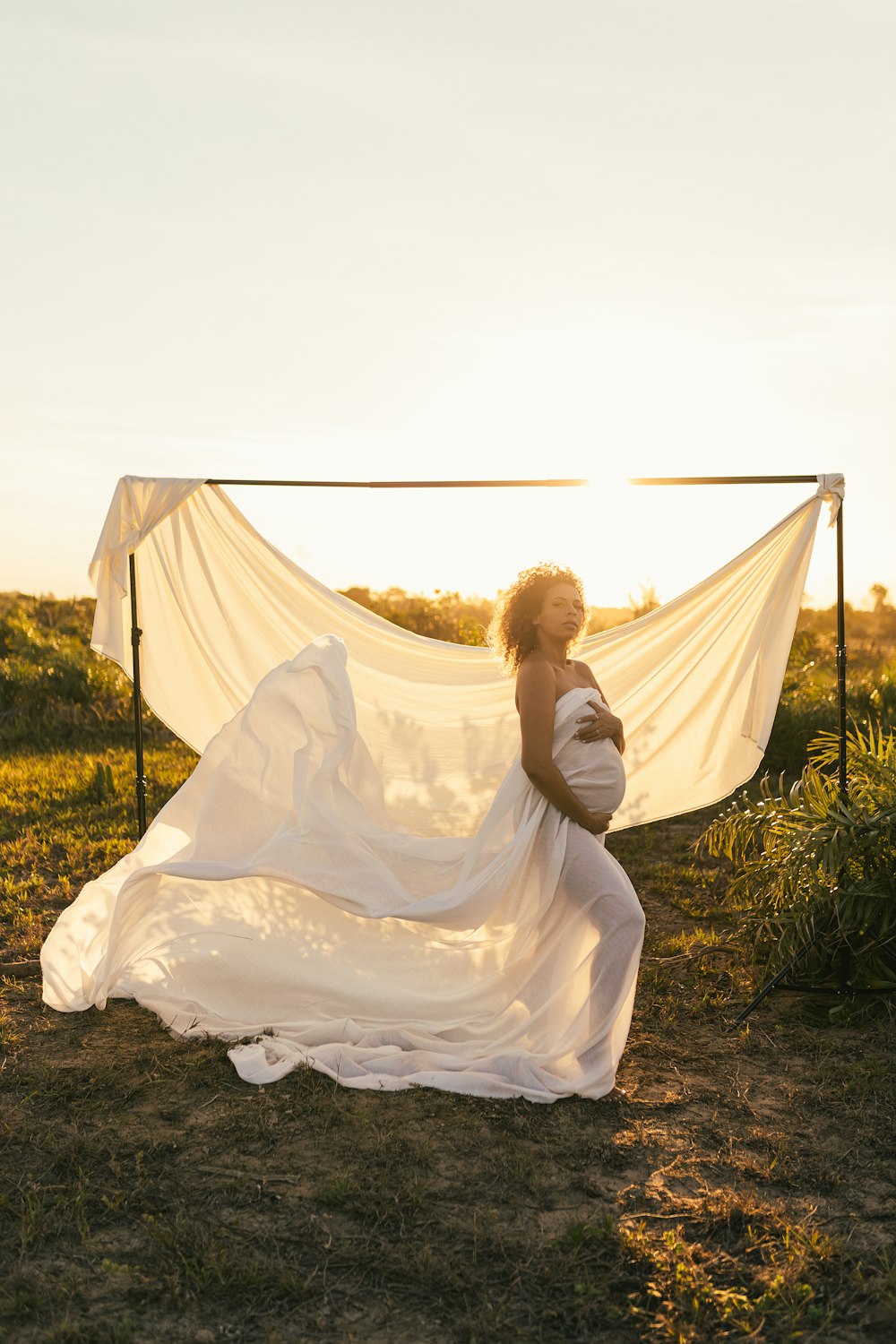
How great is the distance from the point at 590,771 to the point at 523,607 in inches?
25.9

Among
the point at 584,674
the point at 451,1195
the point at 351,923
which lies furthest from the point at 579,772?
the point at 451,1195

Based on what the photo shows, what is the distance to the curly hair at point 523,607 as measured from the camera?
13.1 feet

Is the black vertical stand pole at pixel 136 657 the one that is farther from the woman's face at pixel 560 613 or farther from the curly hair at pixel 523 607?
the woman's face at pixel 560 613

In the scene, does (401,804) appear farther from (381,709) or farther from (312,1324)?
(312,1324)

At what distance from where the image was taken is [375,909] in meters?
3.89

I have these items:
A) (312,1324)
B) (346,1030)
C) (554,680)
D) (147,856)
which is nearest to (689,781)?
(554,680)

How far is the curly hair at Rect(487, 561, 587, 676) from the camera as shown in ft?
13.1

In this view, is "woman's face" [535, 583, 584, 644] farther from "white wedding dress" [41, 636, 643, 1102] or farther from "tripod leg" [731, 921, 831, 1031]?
"tripod leg" [731, 921, 831, 1031]

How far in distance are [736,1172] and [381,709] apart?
8.22ft

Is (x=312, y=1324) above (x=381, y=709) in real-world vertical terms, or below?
below

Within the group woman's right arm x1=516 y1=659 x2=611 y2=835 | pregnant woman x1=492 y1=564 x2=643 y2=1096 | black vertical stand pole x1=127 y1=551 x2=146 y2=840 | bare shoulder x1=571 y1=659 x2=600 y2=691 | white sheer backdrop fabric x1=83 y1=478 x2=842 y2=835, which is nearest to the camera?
pregnant woman x1=492 y1=564 x2=643 y2=1096

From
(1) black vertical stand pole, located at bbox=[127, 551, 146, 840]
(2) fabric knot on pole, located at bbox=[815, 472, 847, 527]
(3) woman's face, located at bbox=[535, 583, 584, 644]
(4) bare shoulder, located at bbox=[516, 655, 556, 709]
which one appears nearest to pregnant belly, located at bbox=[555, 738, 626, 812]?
(4) bare shoulder, located at bbox=[516, 655, 556, 709]

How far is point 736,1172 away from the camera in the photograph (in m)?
3.06

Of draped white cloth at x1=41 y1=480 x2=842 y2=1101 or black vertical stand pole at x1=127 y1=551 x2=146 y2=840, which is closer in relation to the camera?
draped white cloth at x1=41 y1=480 x2=842 y2=1101
